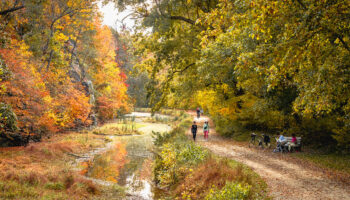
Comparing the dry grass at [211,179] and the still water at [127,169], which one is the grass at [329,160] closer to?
the dry grass at [211,179]

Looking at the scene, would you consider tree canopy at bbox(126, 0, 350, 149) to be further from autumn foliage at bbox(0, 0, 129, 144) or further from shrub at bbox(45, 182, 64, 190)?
shrub at bbox(45, 182, 64, 190)

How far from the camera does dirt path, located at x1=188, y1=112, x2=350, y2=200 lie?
7086 millimetres

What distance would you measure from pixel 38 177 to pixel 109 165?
4807mm

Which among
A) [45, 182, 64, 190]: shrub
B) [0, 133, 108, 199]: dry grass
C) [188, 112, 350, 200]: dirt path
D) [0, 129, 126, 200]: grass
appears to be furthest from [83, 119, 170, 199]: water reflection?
[188, 112, 350, 200]: dirt path

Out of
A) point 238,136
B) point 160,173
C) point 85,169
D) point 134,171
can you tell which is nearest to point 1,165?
point 85,169

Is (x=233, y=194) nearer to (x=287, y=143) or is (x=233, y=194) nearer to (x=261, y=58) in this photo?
(x=261, y=58)

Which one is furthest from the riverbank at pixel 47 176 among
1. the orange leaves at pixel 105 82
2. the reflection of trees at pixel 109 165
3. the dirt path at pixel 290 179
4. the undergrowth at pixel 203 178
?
the orange leaves at pixel 105 82

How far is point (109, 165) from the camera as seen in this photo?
13922 millimetres

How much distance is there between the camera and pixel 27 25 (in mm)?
15523

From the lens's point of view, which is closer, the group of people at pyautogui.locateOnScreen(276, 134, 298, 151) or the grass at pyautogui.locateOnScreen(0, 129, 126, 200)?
the grass at pyautogui.locateOnScreen(0, 129, 126, 200)

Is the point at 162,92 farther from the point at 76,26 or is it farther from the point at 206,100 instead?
the point at 76,26

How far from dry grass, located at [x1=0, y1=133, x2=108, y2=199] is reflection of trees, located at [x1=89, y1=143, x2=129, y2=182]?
1.48 metres

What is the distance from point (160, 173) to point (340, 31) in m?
8.84

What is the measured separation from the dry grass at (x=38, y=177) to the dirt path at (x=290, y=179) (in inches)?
271
